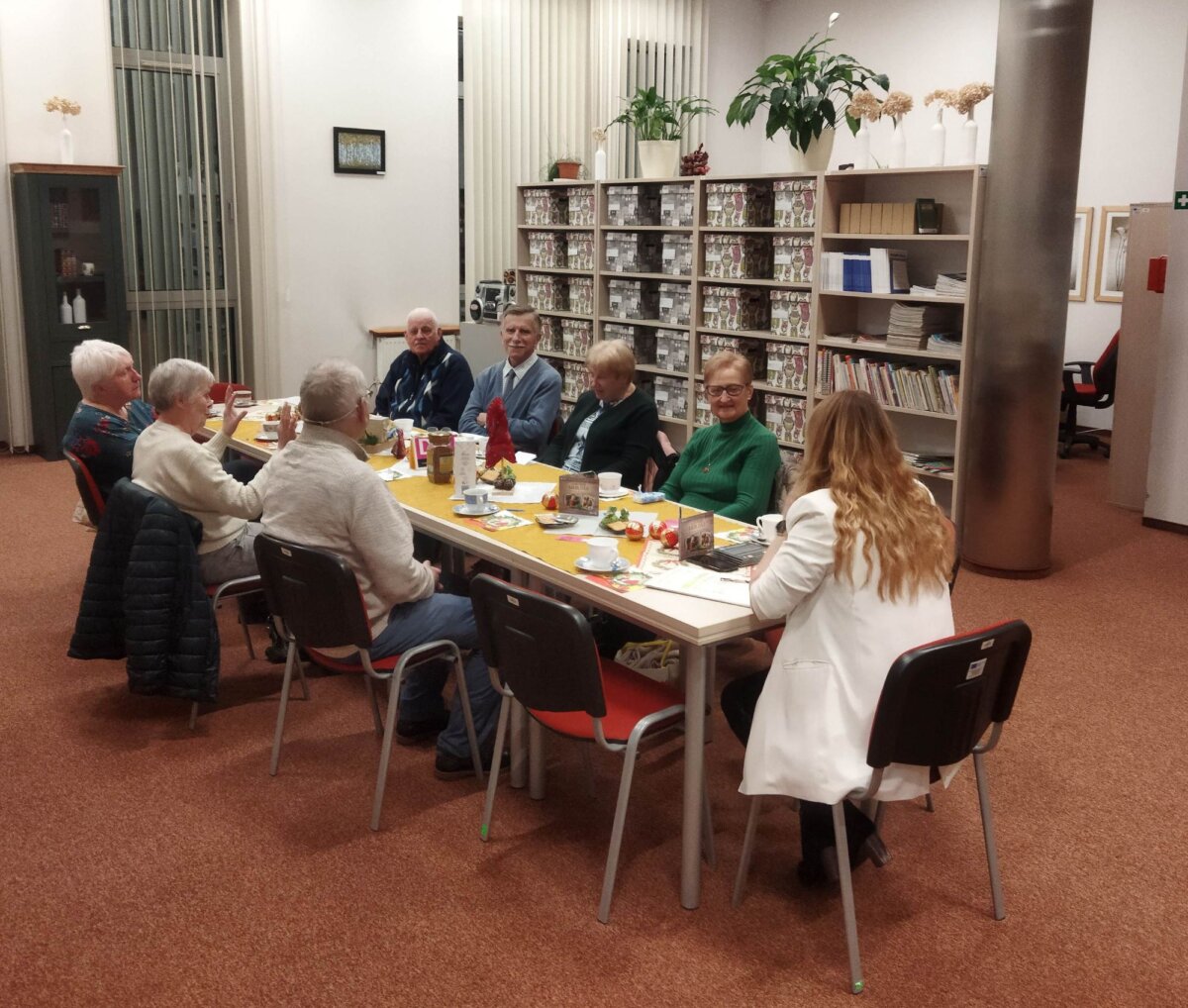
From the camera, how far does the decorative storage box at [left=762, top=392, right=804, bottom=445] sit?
268 inches

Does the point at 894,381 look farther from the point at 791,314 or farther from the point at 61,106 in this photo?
the point at 61,106

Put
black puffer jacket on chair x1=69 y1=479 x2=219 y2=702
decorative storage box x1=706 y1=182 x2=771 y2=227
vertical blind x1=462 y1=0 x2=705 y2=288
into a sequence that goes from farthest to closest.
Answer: vertical blind x1=462 y1=0 x2=705 y2=288 < decorative storage box x1=706 y1=182 x2=771 y2=227 < black puffer jacket on chair x1=69 y1=479 x2=219 y2=702

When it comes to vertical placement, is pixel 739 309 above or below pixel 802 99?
below

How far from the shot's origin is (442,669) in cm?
374

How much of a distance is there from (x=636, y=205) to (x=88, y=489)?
4.47m

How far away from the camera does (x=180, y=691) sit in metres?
3.71

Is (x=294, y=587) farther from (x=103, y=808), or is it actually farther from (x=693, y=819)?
(x=693, y=819)

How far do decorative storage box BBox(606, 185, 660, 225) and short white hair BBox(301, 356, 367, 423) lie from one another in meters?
4.65

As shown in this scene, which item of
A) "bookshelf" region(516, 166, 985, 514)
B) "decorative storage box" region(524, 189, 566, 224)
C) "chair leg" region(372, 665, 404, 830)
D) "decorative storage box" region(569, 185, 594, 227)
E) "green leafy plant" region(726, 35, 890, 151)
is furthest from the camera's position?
"decorative storage box" region(524, 189, 566, 224)

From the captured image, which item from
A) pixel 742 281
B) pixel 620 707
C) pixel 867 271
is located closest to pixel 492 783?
pixel 620 707

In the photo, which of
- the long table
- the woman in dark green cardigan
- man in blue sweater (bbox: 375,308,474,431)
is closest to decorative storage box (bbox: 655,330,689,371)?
man in blue sweater (bbox: 375,308,474,431)

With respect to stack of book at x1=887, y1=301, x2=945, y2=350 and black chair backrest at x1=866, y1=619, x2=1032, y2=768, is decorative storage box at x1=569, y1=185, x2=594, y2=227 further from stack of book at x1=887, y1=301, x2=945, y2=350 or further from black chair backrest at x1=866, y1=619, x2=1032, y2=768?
black chair backrest at x1=866, y1=619, x2=1032, y2=768

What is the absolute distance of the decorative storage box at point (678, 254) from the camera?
730 cm

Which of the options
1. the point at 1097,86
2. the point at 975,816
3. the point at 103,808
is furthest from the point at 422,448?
the point at 1097,86
